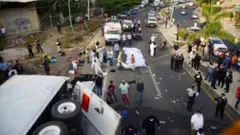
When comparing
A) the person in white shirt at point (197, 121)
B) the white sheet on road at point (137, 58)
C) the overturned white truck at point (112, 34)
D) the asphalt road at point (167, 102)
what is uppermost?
the overturned white truck at point (112, 34)

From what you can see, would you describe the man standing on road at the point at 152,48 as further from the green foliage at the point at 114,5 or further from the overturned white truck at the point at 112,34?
the green foliage at the point at 114,5

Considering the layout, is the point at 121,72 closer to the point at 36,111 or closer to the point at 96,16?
the point at 36,111

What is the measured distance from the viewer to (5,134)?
6473 millimetres

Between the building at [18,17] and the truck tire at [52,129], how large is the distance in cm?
2313

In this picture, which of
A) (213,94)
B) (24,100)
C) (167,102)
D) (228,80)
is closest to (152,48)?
(213,94)

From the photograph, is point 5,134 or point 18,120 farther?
point 18,120

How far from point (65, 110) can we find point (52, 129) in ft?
3.49

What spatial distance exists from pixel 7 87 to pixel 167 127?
6.81 m

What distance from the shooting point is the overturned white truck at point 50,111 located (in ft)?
22.6

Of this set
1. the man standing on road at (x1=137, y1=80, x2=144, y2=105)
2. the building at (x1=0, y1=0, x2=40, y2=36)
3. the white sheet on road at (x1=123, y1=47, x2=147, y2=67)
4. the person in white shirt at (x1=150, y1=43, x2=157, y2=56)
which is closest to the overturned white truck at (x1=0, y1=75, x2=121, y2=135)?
the man standing on road at (x1=137, y1=80, x2=144, y2=105)

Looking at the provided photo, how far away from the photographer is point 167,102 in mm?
12898

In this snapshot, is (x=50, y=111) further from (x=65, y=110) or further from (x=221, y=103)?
(x=221, y=103)

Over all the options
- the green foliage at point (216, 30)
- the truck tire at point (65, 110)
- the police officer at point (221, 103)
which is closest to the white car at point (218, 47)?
the green foliage at point (216, 30)

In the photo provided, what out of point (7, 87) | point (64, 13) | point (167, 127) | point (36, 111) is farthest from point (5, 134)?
point (64, 13)
